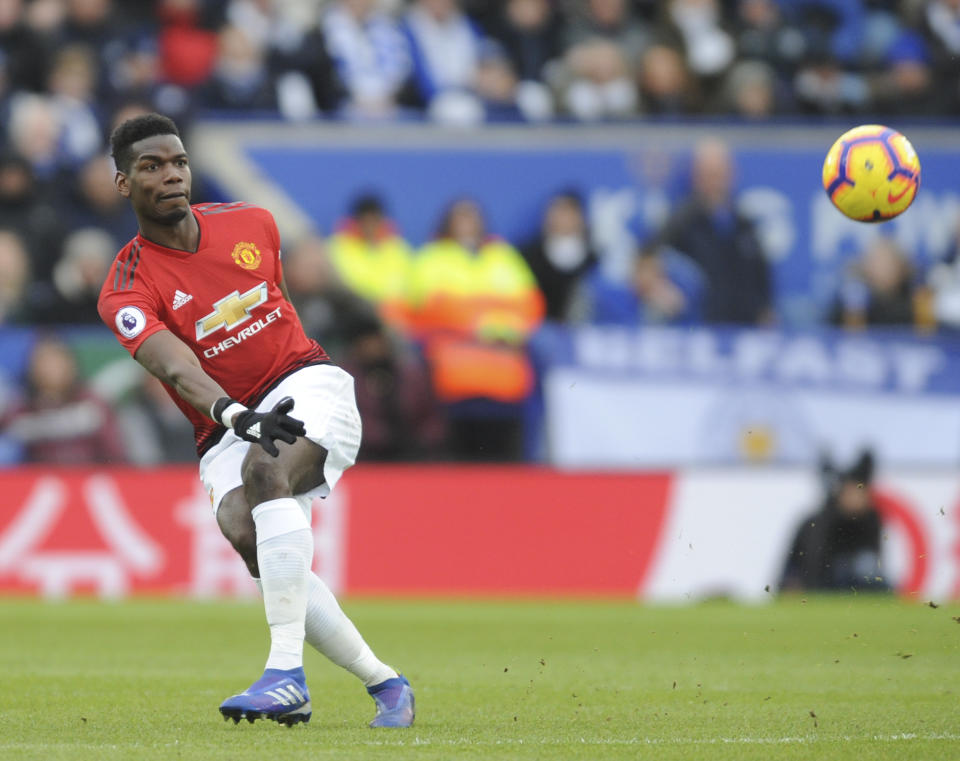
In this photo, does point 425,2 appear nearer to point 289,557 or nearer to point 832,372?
point 832,372

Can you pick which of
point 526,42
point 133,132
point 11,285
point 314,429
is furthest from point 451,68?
point 314,429

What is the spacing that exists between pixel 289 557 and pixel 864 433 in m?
9.89

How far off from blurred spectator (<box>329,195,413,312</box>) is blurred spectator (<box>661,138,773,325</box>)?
8.12ft

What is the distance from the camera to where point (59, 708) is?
7.43 m

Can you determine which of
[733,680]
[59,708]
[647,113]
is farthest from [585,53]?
[59,708]

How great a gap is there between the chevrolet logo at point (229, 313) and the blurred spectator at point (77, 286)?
844 centimetres

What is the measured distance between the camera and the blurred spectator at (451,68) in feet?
57.7

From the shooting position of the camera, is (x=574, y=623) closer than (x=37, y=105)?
Yes

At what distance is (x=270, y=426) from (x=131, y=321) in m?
0.80

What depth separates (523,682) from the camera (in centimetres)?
880

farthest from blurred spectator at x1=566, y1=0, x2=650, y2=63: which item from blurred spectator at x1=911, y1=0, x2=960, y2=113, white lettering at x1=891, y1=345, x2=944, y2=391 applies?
white lettering at x1=891, y1=345, x2=944, y2=391

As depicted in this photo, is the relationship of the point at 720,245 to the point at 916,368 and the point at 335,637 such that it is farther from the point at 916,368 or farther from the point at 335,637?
the point at 335,637

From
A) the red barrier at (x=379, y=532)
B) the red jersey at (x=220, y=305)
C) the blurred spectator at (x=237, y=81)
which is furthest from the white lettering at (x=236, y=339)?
the blurred spectator at (x=237, y=81)

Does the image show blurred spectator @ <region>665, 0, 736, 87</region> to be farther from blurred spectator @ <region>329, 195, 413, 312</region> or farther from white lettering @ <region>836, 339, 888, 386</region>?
blurred spectator @ <region>329, 195, 413, 312</region>
